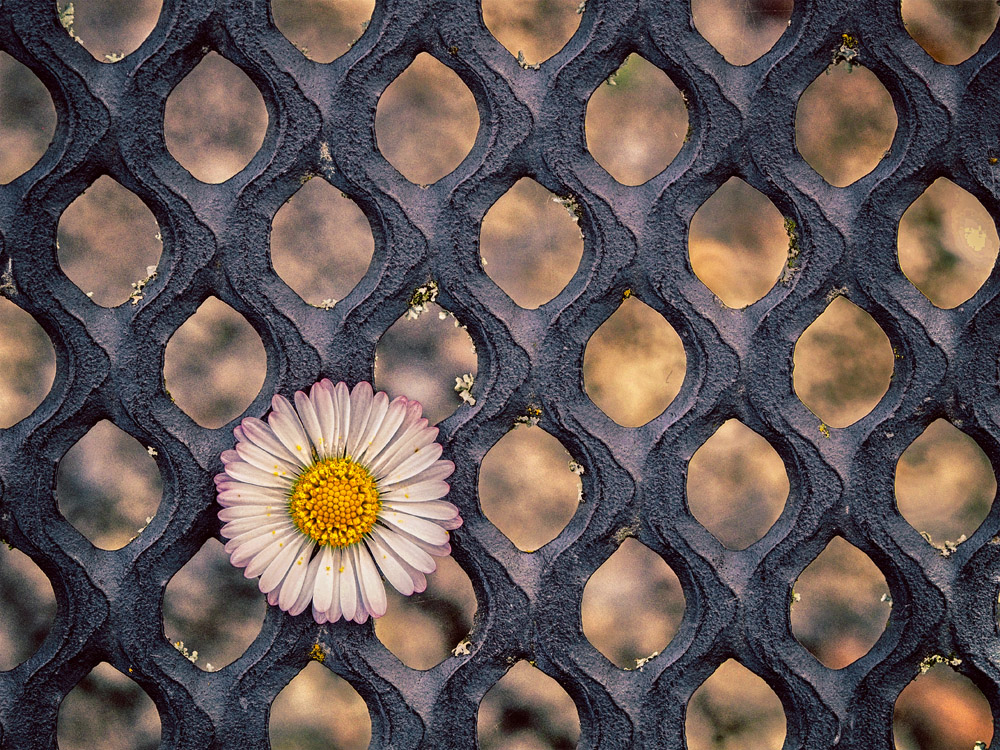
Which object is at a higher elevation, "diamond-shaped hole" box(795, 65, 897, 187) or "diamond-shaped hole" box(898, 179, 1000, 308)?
"diamond-shaped hole" box(795, 65, 897, 187)

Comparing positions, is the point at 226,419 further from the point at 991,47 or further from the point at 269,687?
the point at 991,47

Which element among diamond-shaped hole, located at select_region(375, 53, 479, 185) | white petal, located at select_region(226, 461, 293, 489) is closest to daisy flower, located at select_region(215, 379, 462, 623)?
white petal, located at select_region(226, 461, 293, 489)

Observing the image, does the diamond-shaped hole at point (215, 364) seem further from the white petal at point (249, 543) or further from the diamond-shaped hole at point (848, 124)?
the diamond-shaped hole at point (848, 124)

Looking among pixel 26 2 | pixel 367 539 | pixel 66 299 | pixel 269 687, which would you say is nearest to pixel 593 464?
pixel 367 539

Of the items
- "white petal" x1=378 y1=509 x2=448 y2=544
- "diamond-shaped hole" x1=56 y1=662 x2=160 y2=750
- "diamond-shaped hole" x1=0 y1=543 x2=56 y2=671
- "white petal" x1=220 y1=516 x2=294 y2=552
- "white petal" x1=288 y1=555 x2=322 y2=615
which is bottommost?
"diamond-shaped hole" x1=56 y1=662 x2=160 y2=750

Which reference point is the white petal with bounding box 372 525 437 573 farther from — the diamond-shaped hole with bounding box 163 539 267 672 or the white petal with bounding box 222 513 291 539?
the diamond-shaped hole with bounding box 163 539 267 672

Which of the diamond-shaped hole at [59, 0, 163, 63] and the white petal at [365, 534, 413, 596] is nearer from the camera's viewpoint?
the white petal at [365, 534, 413, 596]
